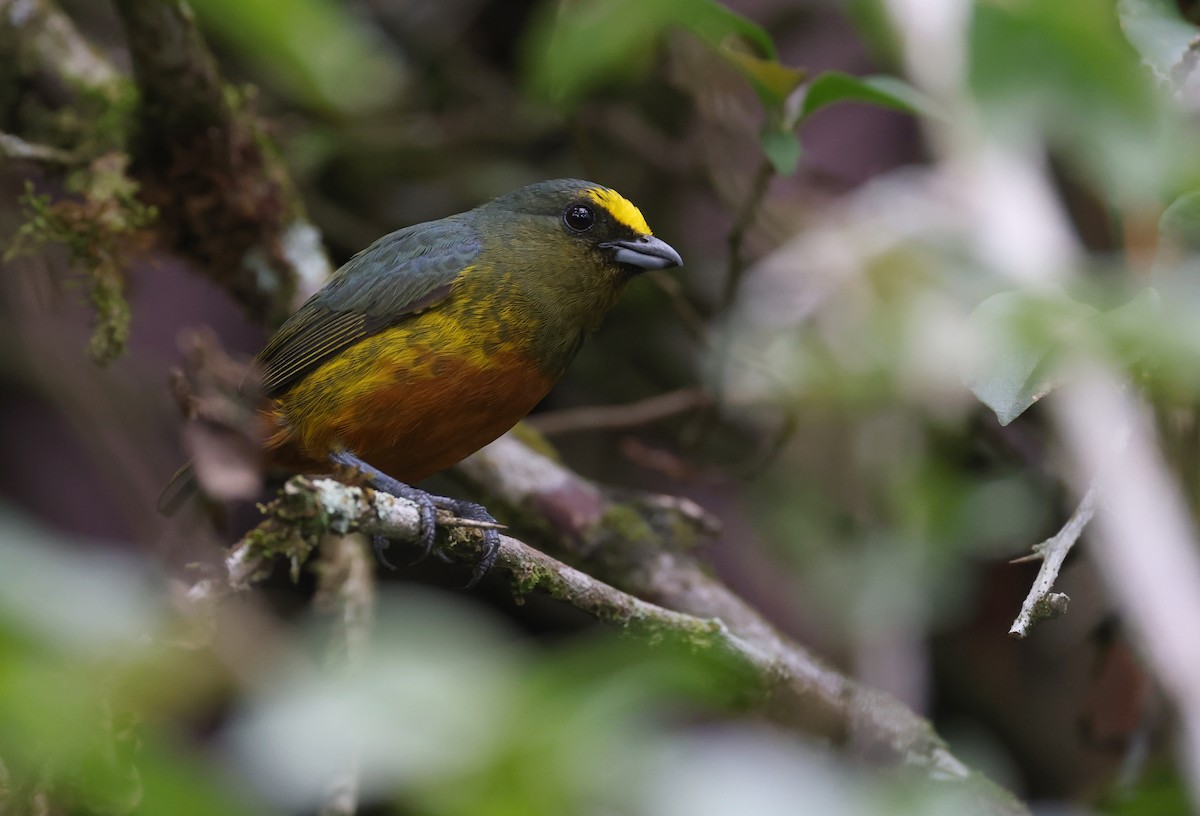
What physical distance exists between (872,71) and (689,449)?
204cm

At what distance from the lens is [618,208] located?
333 cm

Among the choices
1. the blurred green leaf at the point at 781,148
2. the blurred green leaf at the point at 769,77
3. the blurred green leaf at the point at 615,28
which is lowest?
the blurred green leaf at the point at 781,148

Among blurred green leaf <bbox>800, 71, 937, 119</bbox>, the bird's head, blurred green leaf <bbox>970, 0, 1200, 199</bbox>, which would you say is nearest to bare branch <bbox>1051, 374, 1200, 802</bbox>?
blurred green leaf <bbox>970, 0, 1200, 199</bbox>

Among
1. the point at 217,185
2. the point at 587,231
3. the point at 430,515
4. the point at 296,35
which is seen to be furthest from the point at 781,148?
the point at 217,185

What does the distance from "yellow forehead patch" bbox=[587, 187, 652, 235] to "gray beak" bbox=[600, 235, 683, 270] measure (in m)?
0.04

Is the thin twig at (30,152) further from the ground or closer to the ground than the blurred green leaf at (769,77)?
closer to the ground

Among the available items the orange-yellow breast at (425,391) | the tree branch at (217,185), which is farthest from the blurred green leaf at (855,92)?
the tree branch at (217,185)

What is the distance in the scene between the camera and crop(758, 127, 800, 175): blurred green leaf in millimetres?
3027

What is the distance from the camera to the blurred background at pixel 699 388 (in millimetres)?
1150

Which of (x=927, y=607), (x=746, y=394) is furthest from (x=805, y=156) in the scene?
(x=927, y=607)

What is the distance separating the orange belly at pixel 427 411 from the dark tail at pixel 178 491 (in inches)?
16.7

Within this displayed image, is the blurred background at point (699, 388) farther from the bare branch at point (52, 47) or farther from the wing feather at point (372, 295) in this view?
the wing feather at point (372, 295)

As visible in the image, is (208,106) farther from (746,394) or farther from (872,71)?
(872,71)

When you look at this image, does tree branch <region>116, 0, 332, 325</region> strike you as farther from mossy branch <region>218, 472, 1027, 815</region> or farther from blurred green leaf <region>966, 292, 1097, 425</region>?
blurred green leaf <region>966, 292, 1097, 425</region>
